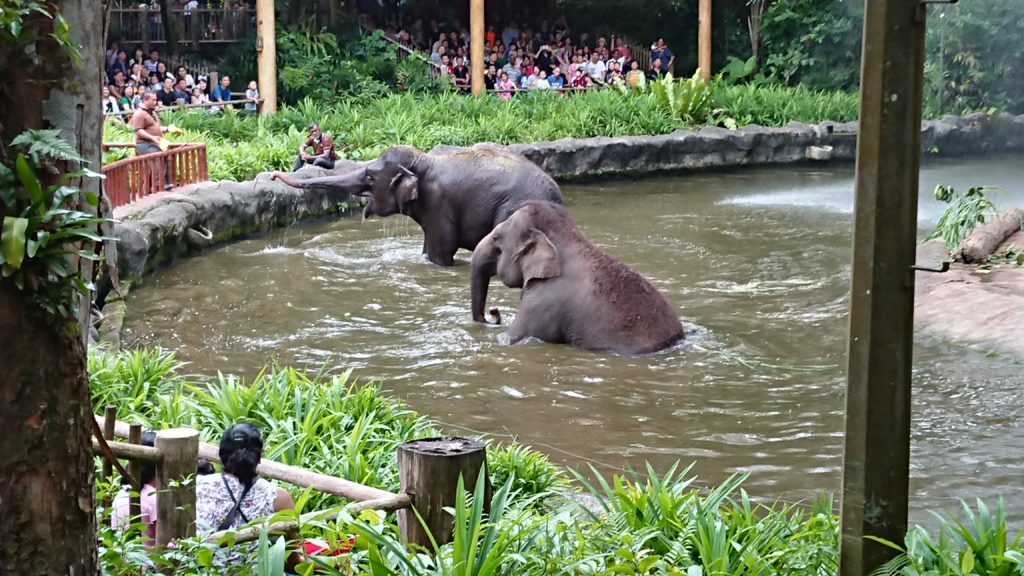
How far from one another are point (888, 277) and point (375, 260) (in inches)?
428

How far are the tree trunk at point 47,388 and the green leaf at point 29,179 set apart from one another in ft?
0.41

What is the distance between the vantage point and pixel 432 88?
27.3m

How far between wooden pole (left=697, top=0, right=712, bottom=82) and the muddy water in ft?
40.6

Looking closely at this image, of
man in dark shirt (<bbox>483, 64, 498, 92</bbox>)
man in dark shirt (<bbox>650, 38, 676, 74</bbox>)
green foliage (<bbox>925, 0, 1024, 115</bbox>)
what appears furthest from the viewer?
man in dark shirt (<bbox>650, 38, 676, 74</bbox>)

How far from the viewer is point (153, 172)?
14500 millimetres

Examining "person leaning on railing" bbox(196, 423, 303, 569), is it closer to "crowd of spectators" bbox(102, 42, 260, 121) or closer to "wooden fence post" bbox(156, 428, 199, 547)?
"wooden fence post" bbox(156, 428, 199, 547)

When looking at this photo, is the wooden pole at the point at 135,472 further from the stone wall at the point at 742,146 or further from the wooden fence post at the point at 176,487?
the stone wall at the point at 742,146

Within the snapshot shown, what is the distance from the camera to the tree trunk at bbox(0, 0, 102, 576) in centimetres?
323

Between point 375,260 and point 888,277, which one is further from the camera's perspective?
point 375,260

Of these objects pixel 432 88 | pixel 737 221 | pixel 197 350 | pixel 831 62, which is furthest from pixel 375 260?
pixel 831 62

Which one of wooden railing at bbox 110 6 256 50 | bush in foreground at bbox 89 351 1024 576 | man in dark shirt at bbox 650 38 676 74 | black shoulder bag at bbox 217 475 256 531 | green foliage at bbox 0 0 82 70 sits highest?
wooden railing at bbox 110 6 256 50

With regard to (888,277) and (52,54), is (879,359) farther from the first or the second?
(52,54)

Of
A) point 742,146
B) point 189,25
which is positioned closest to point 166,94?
point 189,25

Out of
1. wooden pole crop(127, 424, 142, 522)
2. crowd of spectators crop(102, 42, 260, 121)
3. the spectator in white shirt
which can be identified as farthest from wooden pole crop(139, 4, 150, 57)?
wooden pole crop(127, 424, 142, 522)
